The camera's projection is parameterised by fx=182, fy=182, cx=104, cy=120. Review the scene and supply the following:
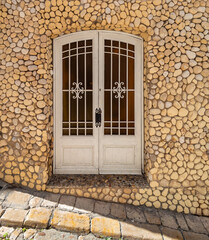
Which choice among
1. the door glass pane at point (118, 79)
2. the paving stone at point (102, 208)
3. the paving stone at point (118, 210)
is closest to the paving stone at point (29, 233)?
the paving stone at point (102, 208)

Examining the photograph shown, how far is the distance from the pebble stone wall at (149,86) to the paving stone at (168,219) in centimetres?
13

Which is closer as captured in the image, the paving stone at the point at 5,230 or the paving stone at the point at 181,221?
the paving stone at the point at 5,230

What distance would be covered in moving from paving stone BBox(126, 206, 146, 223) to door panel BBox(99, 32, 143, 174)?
0.64m

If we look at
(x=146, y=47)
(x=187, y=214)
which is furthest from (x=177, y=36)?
(x=187, y=214)

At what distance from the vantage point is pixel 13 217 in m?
2.40

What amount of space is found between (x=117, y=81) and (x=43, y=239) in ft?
8.39

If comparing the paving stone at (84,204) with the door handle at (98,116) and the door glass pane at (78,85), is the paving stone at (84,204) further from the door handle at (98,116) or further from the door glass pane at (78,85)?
the door handle at (98,116)

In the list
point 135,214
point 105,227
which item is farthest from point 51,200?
point 135,214

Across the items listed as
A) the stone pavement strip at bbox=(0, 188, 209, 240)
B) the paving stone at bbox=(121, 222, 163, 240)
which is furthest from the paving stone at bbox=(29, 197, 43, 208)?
the paving stone at bbox=(121, 222, 163, 240)

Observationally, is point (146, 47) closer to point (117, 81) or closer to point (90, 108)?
point (117, 81)

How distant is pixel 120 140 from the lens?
3271 mm

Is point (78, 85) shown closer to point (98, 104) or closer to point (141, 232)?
point (98, 104)

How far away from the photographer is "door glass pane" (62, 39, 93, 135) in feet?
10.6

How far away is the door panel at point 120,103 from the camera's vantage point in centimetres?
321
